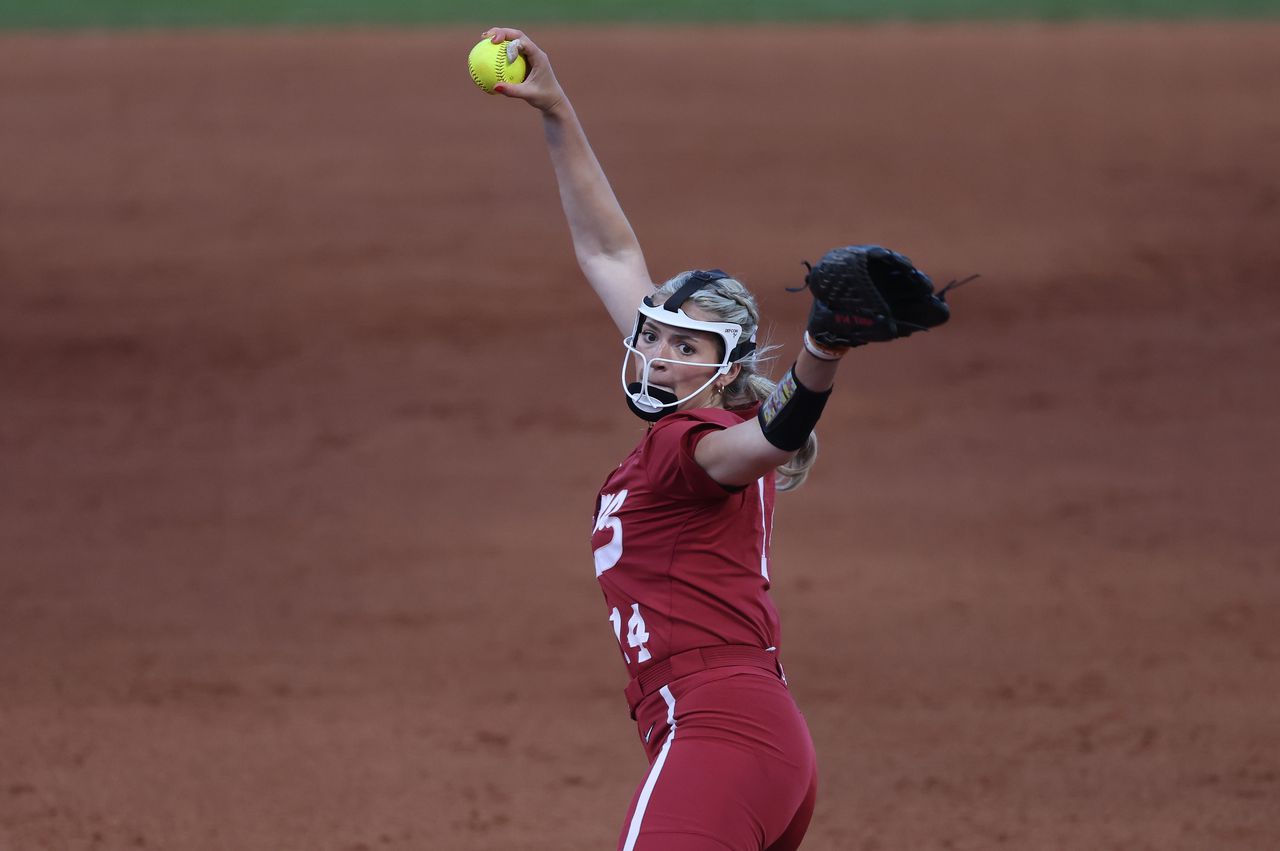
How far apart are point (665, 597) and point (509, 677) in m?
3.81

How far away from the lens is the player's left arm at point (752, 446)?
3.04 metres

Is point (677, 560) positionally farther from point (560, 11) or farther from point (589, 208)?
point (560, 11)

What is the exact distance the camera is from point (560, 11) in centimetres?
1953

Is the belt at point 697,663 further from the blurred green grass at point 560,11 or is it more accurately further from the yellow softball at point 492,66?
the blurred green grass at point 560,11

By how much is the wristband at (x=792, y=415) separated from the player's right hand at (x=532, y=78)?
1418 mm

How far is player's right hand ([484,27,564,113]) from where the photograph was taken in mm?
4113

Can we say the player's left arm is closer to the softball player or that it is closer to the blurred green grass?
the softball player

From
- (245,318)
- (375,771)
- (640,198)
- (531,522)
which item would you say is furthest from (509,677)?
(640,198)

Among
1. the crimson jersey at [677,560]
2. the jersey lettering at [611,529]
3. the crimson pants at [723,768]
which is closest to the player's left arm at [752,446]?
the crimson jersey at [677,560]

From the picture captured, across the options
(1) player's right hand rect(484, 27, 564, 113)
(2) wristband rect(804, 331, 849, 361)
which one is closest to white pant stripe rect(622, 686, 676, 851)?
(2) wristband rect(804, 331, 849, 361)

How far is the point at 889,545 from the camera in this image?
878 centimetres

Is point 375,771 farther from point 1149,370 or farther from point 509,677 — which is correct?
point 1149,370

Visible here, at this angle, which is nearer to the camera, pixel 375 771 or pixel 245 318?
pixel 375 771

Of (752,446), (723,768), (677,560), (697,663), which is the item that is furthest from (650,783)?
(752,446)
